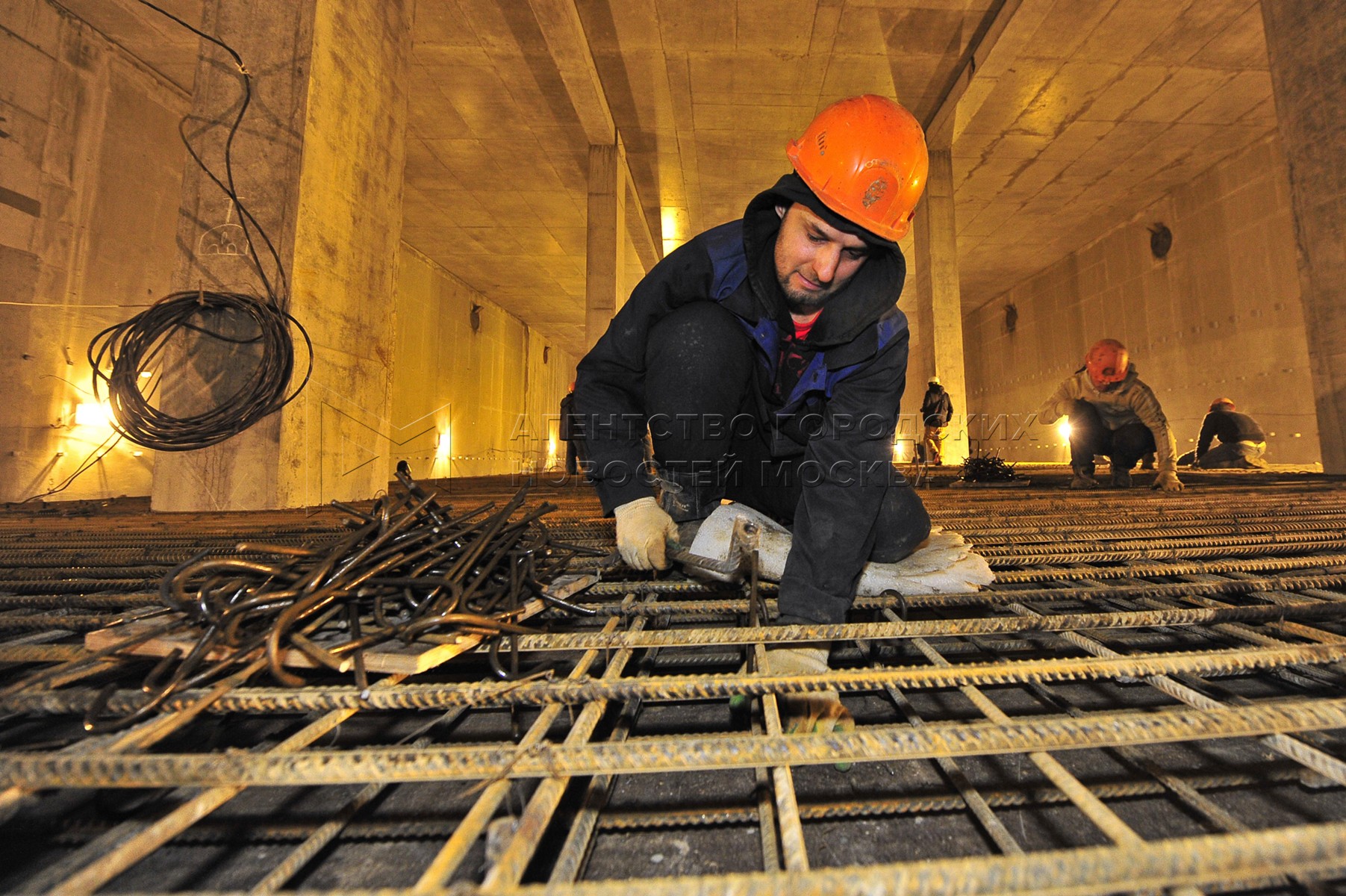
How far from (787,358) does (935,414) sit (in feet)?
26.5

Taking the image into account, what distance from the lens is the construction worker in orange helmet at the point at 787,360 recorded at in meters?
1.51

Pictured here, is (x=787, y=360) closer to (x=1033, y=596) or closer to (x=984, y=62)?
(x=1033, y=596)

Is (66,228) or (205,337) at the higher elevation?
(66,228)

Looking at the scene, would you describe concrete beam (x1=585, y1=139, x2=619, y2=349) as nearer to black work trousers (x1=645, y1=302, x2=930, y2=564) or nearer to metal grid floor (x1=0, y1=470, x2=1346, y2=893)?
black work trousers (x1=645, y1=302, x2=930, y2=564)

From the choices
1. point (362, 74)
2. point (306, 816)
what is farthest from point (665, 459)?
point (362, 74)

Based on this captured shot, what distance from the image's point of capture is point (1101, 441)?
5.16 meters

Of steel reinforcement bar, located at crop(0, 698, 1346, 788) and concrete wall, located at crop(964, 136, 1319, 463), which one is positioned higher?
concrete wall, located at crop(964, 136, 1319, 463)

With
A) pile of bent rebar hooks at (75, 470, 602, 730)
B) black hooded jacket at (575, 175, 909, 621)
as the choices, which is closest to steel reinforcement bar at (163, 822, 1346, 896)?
pile of bent rebar hooks at (75, 470, 602, 730)

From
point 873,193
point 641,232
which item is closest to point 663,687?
point 873,193

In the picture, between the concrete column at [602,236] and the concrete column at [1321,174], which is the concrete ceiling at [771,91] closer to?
the concrete column at [602,236]

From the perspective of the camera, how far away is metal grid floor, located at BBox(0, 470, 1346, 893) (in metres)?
0.64

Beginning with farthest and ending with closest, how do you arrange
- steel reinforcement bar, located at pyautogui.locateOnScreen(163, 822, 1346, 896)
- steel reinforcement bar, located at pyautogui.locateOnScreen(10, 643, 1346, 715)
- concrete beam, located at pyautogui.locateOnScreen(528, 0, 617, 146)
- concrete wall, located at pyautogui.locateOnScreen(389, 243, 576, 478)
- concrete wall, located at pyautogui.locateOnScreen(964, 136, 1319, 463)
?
1. concrete wall, located at pyautogui.locateOnScreen(389, 243, 576, 478)
2. concrete wall, located at pyautogui.locateOnScreen(964, 136, 1319, 463)
3. concrete beam, located at pyautogui.locateOnScreen(528, 0, 617, 146)
4. steel reinforcement bar, located at pyautogui.locateOnScreen(10, 643, 1346, 715)
5. steel reinforcement bar, located at pyautogui.locateOnScreen(163, 822, 1346, 896)

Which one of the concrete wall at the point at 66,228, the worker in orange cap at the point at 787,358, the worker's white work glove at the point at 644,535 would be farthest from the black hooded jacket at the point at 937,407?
the concrete wall at the point at 66,228

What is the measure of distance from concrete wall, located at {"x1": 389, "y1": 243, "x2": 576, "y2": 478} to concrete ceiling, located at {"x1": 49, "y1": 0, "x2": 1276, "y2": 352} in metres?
1.97
